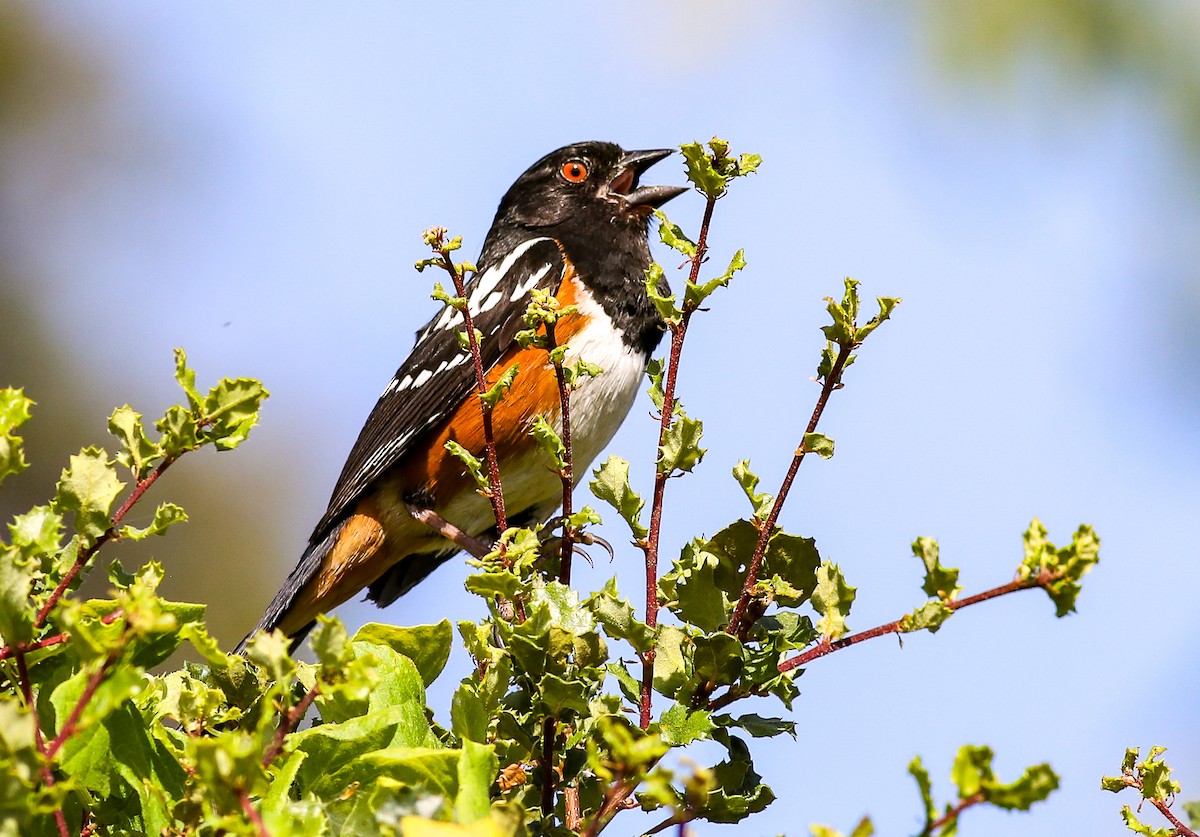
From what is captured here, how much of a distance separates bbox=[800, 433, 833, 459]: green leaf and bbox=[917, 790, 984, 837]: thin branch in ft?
1.63

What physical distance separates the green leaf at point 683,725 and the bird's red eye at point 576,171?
2.92 m

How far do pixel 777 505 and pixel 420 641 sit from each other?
0.41 metres

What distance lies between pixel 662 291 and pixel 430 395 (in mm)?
1994

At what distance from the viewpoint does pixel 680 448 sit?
1358mm

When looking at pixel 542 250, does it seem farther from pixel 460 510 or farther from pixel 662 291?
pixel 662 291

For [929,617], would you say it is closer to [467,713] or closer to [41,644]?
[467,713]

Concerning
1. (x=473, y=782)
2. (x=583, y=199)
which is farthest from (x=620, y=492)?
(x=583, y=199)

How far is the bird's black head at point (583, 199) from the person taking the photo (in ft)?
12.0

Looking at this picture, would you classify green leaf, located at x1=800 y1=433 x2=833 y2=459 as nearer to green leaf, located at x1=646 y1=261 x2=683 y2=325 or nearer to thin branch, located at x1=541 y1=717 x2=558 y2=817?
green leaf, located at x1=646 y1=261 x2=683 y2=325

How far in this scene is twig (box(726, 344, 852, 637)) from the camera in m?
1.28

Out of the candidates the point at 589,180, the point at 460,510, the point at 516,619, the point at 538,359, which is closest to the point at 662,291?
the point at 516,619

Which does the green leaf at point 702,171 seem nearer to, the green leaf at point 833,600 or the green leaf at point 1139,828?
the green leaf at point 833,600

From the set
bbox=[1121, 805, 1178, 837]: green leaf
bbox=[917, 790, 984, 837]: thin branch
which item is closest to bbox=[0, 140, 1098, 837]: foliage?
bbox=[917, 790, 984, 837]: thin branch

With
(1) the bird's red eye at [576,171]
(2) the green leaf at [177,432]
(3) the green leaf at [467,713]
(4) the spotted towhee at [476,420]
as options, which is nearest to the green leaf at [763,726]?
(3) the green leaf at [467,713]
